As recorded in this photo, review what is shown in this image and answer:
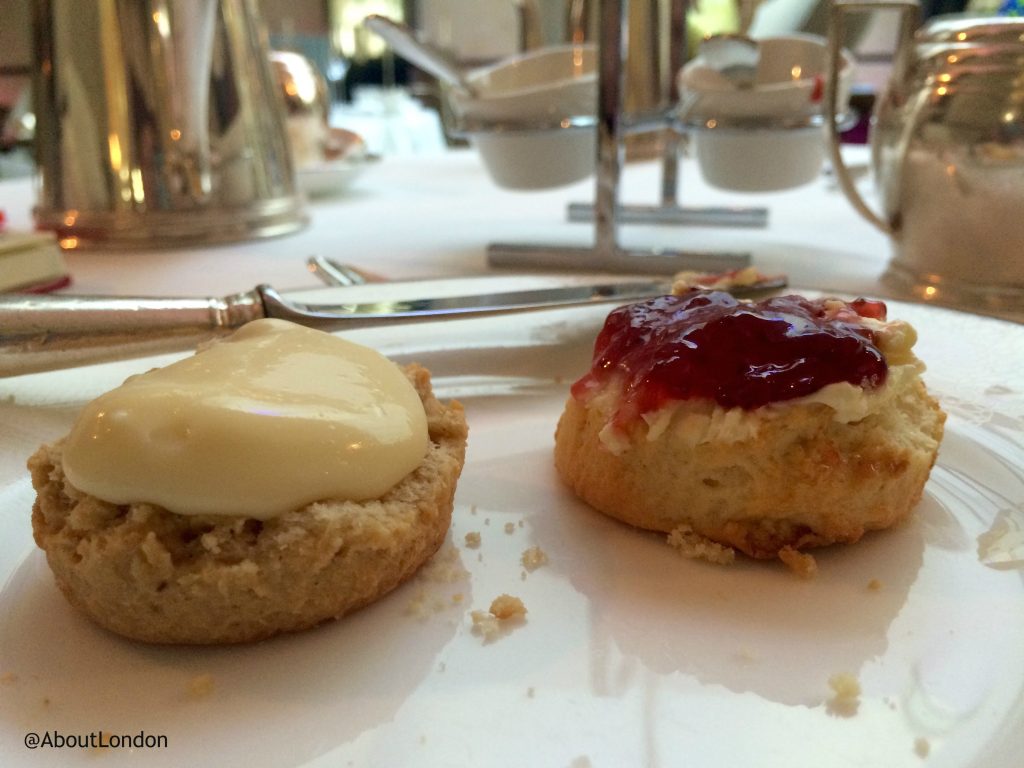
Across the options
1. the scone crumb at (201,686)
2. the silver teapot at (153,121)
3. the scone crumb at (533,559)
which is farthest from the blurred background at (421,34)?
the scone crumb at (201,686)

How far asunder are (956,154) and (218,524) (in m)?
1.60

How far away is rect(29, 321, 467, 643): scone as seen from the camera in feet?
2.51

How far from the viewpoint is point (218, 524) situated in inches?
31.2

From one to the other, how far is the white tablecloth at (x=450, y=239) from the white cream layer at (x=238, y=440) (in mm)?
1117

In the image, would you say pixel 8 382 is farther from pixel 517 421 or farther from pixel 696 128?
pixel 696 128

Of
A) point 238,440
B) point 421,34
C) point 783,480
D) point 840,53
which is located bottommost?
point 783,480

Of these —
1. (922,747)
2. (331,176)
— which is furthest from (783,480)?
(331,176)

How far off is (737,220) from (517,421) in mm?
1740

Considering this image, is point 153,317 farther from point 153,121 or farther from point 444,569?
point 153,121

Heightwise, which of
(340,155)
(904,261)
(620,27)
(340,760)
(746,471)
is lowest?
(340,760)

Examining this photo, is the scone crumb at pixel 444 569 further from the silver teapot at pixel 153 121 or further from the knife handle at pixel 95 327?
the silver teapot at pixel 153 121

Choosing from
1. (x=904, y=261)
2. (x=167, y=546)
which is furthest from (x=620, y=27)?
(x=167, y=546)

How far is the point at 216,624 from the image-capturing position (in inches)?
30.9

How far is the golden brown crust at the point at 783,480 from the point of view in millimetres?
938
